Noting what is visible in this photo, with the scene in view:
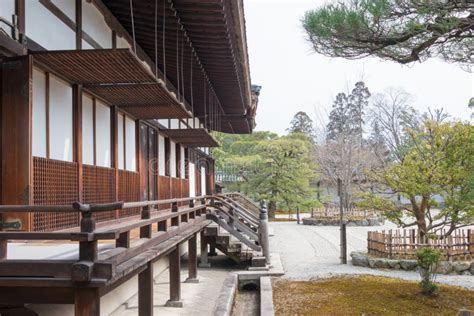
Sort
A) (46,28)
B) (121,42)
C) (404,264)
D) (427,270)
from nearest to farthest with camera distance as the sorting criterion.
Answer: (46,28) < (121,42) < (427,270) < (404,264)

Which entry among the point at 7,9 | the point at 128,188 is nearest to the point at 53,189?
the point at 7,9

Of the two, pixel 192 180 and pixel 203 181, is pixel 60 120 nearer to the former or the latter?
pixel 192 180

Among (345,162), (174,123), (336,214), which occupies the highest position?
(174,123)

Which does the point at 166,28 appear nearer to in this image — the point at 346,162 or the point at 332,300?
the point at 332,300

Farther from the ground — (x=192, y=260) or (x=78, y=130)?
(x=78, y=130)

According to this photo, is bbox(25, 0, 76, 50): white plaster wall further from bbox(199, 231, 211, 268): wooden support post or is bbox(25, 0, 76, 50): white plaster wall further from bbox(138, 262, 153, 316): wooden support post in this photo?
bbox(199, 231, 211, 268): wooden support post

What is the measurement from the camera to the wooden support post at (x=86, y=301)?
13.0 feet

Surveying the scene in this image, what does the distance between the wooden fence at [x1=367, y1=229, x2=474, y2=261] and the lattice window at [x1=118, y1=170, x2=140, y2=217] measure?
310 inches

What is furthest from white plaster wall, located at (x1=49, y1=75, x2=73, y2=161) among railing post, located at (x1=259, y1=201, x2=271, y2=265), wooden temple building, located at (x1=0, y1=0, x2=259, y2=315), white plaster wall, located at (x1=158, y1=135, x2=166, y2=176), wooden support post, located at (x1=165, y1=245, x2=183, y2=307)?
railing post, located at (x1=259, y1=201, x2=271, y2=265)

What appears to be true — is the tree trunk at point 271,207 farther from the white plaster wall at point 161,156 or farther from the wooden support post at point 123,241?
the wooden support post at point 123,241

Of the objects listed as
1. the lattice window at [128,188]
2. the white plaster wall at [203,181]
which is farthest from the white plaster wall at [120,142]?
the white plaster wall at [203,181]

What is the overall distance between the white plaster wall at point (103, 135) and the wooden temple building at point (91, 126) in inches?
0.8

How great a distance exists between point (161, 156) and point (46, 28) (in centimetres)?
814

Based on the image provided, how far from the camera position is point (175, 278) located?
9.05 m
